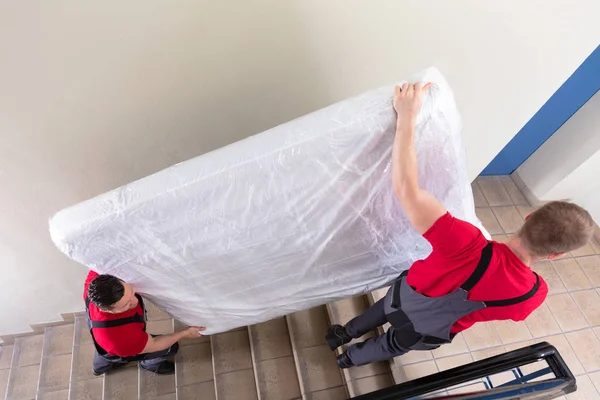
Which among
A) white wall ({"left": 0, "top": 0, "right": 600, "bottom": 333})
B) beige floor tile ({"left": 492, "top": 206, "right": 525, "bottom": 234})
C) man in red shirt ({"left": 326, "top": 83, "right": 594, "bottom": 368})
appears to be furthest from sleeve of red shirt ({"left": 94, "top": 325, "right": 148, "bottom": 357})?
beige floor tile ({"left": 492, "top": 206, "right": 525, "bottom": 234})

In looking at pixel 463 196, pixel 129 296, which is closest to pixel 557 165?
pixel 463 196

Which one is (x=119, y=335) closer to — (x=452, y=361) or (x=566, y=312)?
(x=452, y=361)

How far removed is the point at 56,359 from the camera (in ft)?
7.69

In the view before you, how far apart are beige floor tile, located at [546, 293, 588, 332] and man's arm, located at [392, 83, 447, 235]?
1.77 meters

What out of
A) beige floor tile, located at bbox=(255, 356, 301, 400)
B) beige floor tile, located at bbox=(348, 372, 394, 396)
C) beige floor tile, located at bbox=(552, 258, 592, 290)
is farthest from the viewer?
beige floor tile, located at bbox=(552, 258, 592, 290)

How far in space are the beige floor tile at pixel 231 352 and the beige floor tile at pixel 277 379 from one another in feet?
0.36

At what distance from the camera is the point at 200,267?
125 centimetres

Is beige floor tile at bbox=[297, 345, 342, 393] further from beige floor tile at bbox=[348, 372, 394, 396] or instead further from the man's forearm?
the man's forearm

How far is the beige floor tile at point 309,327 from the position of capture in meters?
1.94

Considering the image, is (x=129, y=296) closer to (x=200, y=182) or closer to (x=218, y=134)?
(x=200, y=182)

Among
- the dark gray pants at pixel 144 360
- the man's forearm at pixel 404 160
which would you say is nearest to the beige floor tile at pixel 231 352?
the dark gray pants at pixel 144 360

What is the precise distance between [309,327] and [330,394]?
34cm

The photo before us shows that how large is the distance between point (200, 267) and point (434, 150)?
84 centimetres

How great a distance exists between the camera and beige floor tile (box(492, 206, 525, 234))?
2.49m
